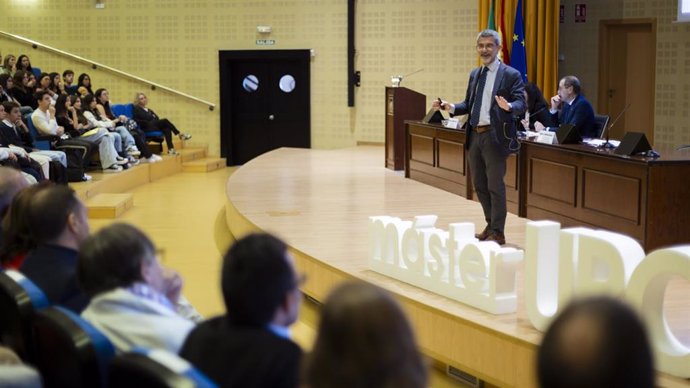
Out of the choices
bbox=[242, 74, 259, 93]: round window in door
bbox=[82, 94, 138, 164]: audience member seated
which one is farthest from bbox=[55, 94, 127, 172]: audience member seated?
bbox=[242, 74, 259, 93]: round window in door

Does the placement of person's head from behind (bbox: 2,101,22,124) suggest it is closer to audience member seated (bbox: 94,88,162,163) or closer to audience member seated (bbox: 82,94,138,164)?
audience member seated (bbox: 82,94,138,164)

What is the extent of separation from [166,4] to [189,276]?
375 inches

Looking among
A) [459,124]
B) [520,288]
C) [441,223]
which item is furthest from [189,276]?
[459,124]

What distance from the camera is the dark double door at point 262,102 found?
15.6 metres

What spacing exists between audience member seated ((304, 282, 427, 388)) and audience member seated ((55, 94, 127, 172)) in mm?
10368

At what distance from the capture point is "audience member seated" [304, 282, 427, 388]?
162 centimetres

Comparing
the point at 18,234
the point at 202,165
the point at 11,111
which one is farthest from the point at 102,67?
the point at 18,234

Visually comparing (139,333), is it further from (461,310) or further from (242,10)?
(242,10)

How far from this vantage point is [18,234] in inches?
132

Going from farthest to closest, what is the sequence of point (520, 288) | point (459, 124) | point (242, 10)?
point (242, 10), point (459, 124), point (520, 288)

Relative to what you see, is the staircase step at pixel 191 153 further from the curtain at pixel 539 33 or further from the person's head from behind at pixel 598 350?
the person's head from behind at pixel 598 350

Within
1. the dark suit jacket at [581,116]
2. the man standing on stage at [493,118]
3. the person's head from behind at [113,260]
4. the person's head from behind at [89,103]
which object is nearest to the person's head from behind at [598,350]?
the person's head from behind at [113,260]

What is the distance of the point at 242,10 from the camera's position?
15531 mm

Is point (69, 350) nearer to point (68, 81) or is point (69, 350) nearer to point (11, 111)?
point (11, 111)
